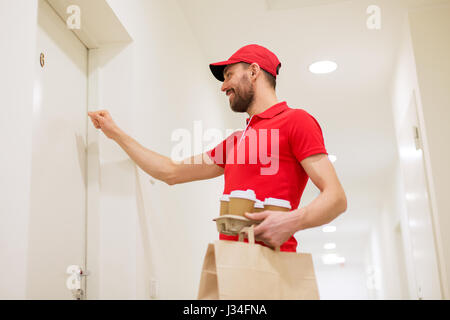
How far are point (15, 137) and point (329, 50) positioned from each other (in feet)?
7.33

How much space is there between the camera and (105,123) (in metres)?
1.52

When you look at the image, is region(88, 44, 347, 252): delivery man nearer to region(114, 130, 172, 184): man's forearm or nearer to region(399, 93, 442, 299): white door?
region(114, 130, 172, 184): man's forearm

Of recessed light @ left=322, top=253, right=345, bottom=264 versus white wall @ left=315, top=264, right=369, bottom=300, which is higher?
recessed light @ left=322, top=253, right=345, bottom=264

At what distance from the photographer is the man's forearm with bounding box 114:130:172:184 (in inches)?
59.8

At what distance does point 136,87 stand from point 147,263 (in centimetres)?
57

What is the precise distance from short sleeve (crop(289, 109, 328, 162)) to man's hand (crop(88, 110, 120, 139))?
0.56m

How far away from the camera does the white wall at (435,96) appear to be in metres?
2.14

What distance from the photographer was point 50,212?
1.37m

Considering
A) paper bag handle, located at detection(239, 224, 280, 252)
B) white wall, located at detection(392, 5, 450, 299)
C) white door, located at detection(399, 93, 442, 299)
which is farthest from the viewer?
white door, located at detection(399, 93, 442, 299)

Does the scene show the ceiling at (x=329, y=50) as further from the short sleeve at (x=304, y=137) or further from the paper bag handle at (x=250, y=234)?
the paper bag handle at (x=250, y=234)

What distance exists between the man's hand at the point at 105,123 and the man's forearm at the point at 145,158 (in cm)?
2

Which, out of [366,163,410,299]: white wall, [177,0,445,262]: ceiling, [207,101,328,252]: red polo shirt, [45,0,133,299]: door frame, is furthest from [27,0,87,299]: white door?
[366,163,410,299]: white wall
